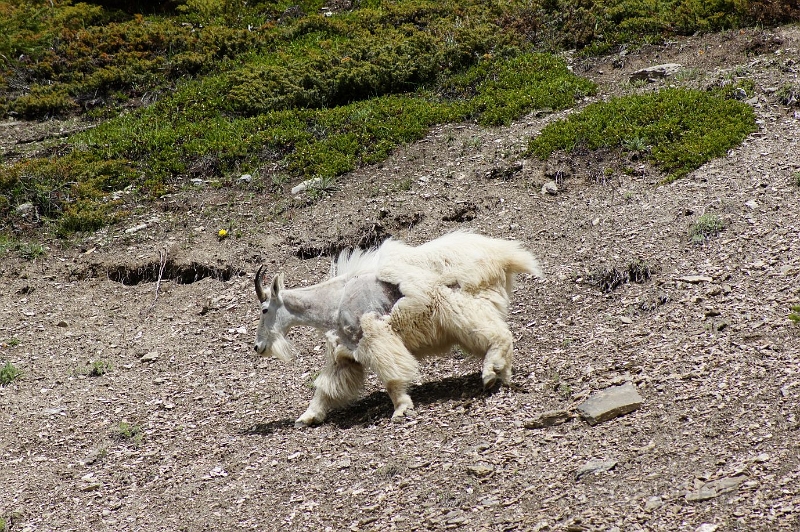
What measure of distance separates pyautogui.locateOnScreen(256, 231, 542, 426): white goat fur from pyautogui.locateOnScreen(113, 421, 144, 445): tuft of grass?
207 centimetres

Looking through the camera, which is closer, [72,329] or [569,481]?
[569,481]

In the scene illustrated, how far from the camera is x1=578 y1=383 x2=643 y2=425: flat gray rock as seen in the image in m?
7.34

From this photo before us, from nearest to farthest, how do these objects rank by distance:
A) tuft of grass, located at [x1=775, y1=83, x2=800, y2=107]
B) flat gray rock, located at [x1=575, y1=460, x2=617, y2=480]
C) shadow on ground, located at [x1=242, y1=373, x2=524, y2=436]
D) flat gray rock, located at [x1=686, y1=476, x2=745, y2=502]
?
flat gray rock, located at [x1=686, y1=476, x2=745, y2=502], flat gray rock, located at [x1=575, y1=460, x2=617, y2=480], shadow on ground, located at [x1=242, y1=373, x2=524, y2=436], tuft of grass, located at [x1=775, y1=83, x2=800, y2=107]

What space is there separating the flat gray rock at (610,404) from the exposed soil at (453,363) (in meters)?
0.10

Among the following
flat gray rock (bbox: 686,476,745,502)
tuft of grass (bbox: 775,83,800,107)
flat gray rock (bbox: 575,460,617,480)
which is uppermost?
flat gray rock (bbox: 686,476,745,502)

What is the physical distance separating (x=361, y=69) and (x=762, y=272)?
1169 centimetres

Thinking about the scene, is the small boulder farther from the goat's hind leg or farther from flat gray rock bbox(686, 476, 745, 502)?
flat gray rock bbox(686, 476, 745, 502)

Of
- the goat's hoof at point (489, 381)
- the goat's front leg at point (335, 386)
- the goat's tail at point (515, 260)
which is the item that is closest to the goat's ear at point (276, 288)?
the goat's front leg at point (335, 386)

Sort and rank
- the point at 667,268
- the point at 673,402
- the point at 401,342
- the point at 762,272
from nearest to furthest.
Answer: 1. the point at 673,402
2. the point at 401,342
3. the point at 762,272
4. the point at 667,268

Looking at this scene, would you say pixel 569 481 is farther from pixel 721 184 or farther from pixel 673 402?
pixel 721 184

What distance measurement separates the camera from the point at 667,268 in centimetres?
1058

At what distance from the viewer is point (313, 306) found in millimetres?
9586

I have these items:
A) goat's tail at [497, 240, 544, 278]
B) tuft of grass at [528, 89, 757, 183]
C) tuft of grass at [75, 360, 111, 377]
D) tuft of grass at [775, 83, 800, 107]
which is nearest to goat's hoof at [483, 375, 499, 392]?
goat's tail at [497, 240, 544, 278]

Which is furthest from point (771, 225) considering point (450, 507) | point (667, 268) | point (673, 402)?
point (450, 507)
